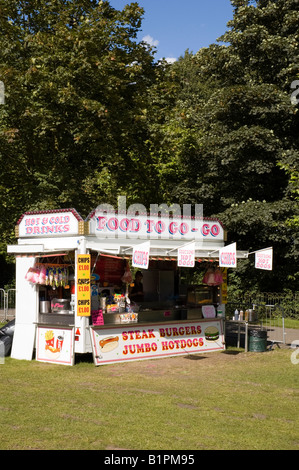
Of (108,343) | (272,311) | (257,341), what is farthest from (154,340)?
(272,311)

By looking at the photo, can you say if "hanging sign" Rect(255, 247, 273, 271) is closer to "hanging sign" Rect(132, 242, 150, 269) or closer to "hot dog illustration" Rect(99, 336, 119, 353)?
"hanging sign" Rect(132, 242, 150, 269)

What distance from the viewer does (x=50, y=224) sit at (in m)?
14.2

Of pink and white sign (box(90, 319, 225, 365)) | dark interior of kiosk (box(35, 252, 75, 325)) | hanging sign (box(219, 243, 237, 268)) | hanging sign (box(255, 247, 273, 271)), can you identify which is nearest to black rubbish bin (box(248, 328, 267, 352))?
pink and white sign (box(90, 319, 225, 365))

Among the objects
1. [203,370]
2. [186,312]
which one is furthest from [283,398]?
[186,312]

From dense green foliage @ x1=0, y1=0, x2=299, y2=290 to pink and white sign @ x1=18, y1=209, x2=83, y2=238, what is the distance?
14.1ft

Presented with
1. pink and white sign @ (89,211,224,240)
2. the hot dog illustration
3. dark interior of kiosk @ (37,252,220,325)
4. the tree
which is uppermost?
the tree

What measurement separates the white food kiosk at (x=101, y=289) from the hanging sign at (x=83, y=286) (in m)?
0.02

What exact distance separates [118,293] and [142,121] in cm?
766

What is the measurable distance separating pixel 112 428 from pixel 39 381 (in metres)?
4.01

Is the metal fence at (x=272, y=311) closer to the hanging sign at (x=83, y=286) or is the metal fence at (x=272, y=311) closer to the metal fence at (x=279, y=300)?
Result: the metal fence at (x=279, y=300)

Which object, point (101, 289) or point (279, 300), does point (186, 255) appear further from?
point (279, 300)

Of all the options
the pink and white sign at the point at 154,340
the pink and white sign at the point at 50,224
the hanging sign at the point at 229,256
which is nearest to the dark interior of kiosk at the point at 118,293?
the pink and white sign at the point at 154,340

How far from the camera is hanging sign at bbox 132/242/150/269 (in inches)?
504

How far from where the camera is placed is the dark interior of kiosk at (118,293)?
46.1ft
